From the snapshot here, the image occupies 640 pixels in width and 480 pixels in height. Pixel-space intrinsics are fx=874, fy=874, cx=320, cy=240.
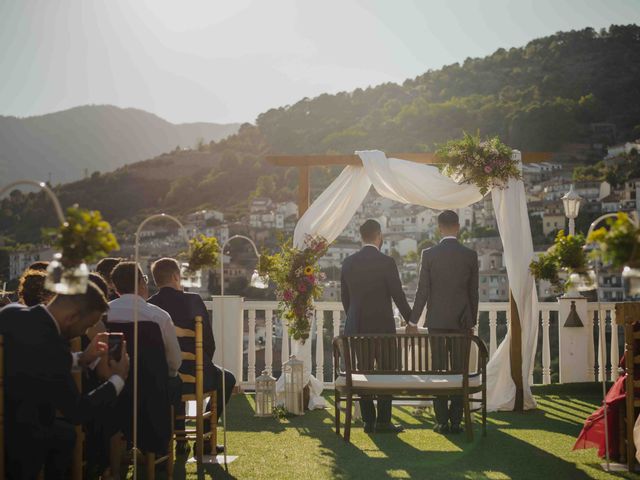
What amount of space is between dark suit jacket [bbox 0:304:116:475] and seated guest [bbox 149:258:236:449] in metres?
2.02

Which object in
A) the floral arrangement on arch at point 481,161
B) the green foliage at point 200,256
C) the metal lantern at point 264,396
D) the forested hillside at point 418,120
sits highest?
the forested hillside at point 418,120

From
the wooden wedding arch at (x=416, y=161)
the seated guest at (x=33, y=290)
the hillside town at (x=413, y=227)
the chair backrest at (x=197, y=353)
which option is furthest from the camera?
the hillside town at (x=413, y=227)

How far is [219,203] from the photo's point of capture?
6438 centimetres

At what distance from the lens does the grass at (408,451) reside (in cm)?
506

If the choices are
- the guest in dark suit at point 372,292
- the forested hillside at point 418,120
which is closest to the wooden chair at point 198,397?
the guest in dark suit at point 372,292

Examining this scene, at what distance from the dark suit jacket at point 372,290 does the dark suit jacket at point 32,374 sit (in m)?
3.38

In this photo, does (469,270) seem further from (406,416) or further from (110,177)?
(110,177)

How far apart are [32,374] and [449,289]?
3813 mm

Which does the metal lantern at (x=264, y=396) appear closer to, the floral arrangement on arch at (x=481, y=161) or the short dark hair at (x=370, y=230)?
the short dark hair at (x=370, y=230)

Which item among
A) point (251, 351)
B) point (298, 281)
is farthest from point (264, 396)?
point (251, 351)

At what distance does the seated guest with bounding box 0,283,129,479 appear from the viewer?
3395mm

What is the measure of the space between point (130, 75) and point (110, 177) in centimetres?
1273

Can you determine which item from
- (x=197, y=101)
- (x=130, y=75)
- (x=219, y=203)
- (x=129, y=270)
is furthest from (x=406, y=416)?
(x=197, y=101)

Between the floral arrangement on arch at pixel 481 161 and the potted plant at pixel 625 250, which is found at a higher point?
the floral arrangement on arch at pixel 481 161
